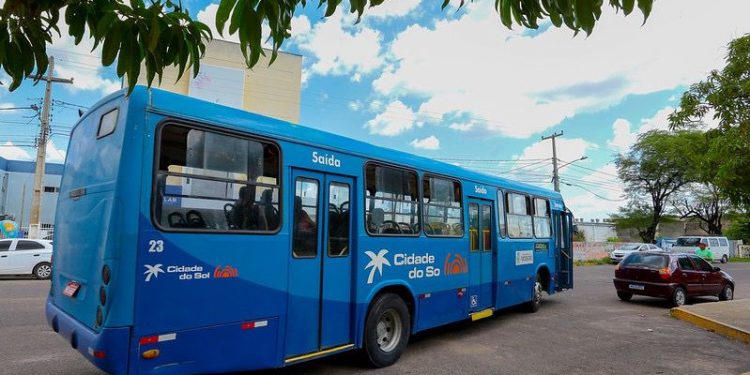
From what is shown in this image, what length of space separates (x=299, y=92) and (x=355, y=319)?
27929 millimetres

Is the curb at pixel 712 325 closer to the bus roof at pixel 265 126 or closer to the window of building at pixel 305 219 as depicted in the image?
the bus roof at pixel 265 126

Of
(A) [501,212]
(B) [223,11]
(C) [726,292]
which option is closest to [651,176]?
(C) [726,292]

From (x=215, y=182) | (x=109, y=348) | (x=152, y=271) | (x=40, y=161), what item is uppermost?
(x=40, y=161)

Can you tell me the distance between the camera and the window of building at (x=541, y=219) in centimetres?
1192

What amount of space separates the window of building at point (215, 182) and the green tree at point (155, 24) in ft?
8.77

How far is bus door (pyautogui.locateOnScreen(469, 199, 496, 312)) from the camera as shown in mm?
8898

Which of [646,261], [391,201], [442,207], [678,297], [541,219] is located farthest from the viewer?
[646,261]

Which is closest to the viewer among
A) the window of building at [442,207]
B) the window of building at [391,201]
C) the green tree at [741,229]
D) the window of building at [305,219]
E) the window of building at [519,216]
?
the window of building at [305,219]

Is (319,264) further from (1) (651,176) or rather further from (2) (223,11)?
(1) (651,176)

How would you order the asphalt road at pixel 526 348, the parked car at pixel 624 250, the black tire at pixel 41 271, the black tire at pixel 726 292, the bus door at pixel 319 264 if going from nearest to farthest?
the bus door at pixel 319 264
the asphalt road at pixel 526 348
the black tire at pixel 726 292
the black tire at pixel 41 271
the parked car at pixel 624 250

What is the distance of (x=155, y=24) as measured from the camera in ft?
5.71

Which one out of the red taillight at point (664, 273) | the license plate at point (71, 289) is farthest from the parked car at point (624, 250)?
the license plate at point (71, 289)

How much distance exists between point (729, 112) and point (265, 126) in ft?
23.5

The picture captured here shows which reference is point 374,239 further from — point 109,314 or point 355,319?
point 109,314
